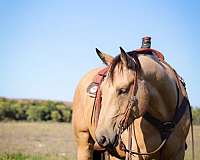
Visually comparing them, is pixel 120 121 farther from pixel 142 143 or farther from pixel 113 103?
pixel 142 143

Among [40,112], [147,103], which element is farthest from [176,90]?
[40,112]

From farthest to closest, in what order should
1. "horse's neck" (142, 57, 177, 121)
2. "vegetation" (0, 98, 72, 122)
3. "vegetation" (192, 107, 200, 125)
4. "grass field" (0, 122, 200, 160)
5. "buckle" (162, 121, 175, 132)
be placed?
"vegetation" (0, 98, 72, 122), "vegetation" (192, 107, 200, 125), "grass field" (0, 122, 200, 160), "buckle" (162, 121, 175, 132), "horse's neck" (142, 57, 177, 121)

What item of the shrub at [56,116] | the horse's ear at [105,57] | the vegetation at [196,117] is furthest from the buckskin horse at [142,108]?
the shrub at [56,116]

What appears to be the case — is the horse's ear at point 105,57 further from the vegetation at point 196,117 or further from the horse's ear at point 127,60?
the vegetation at point 196,117

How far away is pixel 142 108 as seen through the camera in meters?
4.23

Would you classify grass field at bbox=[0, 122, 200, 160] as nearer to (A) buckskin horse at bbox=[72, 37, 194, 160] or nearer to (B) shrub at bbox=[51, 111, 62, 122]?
(A) buckskin horse at bbox=[72, 37, 194, 160]

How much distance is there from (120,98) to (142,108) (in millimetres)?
298

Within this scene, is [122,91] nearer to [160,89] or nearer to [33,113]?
[160,89]

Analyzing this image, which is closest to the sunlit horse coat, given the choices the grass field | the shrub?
the grass field

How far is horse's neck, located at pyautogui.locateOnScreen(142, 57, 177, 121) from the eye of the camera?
14.6ft

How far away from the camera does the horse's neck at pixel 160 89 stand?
4.44m

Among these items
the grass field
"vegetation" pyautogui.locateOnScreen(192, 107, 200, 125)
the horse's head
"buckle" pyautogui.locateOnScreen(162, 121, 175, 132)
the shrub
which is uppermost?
the horse's head

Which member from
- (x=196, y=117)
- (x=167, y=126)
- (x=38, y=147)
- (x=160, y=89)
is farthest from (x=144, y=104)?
(x=196, y=117)

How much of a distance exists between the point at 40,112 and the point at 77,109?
36.8 meters
